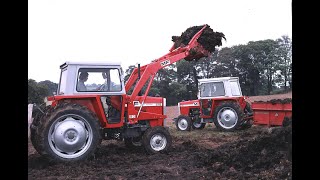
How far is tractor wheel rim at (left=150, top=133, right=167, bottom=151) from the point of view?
797cm

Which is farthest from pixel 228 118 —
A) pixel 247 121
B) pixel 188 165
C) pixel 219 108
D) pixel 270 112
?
pixel 188 165

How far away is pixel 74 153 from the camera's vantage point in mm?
7020

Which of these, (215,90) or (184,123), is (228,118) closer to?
(215,90)

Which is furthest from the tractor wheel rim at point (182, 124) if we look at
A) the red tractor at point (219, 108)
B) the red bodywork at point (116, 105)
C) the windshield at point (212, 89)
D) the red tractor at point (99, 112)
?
the red bodywork at point (116, 105)

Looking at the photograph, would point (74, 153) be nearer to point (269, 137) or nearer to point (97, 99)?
point (97, 99)

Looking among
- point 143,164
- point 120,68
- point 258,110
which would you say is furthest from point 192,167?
point 258,110

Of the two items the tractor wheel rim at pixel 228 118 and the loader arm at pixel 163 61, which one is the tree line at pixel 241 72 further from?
the loader arm at pixel 163 61

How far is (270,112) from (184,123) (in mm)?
3836

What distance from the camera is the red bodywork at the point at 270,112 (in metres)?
11.1

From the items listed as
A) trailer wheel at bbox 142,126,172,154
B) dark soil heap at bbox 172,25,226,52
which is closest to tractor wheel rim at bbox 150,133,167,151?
trailer wheel at bbox 142,126,172,154

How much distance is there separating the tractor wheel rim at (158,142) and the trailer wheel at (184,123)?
5957 millimetres

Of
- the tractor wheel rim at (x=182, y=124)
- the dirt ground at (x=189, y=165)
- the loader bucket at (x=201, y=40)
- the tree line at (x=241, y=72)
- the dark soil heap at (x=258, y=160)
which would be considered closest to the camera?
the dark soil heap at (x=258, y=160)

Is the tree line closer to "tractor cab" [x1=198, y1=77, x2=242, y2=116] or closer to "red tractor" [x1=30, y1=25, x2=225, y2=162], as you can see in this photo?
"tractor cab" [x1=198, y1=77, x2=242, y2=116]

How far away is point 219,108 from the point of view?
13.2 meters
